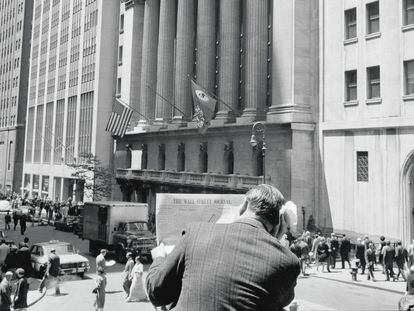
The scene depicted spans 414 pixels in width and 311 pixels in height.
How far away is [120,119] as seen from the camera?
137 ft

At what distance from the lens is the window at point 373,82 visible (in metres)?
29.5

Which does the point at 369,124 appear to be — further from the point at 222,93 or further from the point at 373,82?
the point at 222,93

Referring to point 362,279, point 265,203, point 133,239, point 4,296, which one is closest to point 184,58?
point 133,239

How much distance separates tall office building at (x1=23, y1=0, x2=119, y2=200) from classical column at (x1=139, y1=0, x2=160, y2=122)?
1219cm

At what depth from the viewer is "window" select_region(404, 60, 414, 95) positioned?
27.3 meters

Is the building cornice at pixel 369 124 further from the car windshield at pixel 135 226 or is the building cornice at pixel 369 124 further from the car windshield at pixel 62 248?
the car windshield at pixel 62 248

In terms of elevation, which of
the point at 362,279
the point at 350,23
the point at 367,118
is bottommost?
the point at 362,279

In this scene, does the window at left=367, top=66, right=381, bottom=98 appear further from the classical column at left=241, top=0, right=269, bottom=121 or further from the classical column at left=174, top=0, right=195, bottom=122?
the classical column at left=174, top=0, right=195, bottom=122

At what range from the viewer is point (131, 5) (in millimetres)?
58312

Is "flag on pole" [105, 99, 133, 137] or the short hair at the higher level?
"flag on pole" [105, 99, 133, 137]

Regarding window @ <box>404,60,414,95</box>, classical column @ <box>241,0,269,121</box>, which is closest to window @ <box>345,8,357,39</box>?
window @ <box>404,60,414,95</box>

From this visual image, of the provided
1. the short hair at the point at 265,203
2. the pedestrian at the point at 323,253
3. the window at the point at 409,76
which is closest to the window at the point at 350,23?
the window at the point at 409,76

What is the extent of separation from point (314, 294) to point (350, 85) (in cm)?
1794

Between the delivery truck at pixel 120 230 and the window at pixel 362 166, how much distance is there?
14.2 meters
